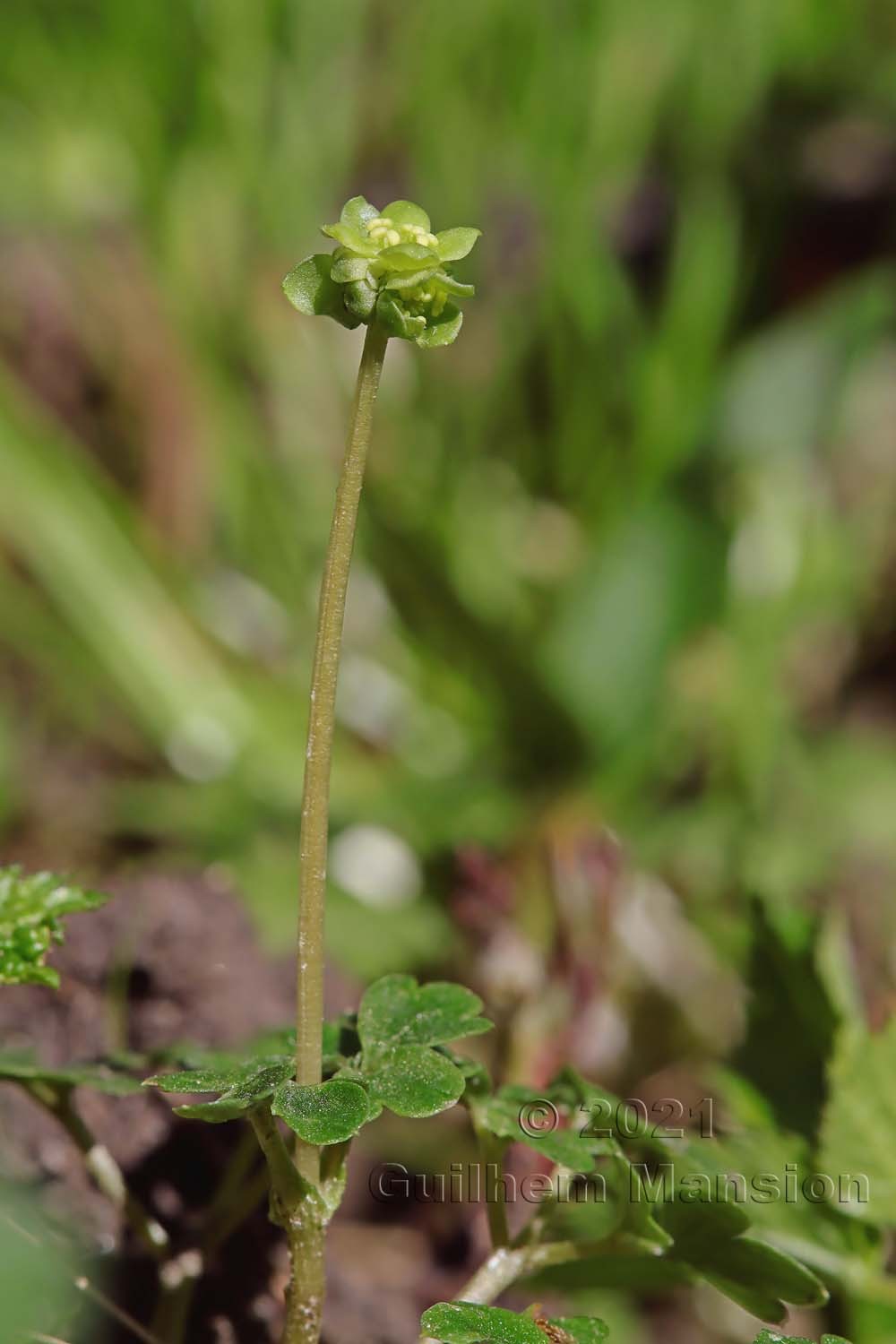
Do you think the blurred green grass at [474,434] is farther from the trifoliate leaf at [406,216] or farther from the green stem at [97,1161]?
the trifoliate leaf at [406,216]

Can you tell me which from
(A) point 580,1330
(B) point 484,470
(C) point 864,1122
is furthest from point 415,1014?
(B) point 484,470

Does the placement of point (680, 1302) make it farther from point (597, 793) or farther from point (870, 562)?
point (870, 562)

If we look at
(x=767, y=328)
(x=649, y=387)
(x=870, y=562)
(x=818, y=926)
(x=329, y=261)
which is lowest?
(x=818, y=926)

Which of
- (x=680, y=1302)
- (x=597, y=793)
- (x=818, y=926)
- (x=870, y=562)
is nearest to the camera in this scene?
(x=818, y=926)

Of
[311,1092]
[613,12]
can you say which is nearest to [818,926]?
[311,1092]

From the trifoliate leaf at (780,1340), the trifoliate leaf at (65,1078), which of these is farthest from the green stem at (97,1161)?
the trifoliate leaf at (780,1340)

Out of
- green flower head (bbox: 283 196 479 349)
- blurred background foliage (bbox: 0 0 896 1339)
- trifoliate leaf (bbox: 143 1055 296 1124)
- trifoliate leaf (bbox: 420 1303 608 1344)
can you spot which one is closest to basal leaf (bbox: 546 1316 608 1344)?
trifoliate leaf (bbox: 420 1303 608 1344)

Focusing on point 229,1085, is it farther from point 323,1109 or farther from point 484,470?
point 484,470
